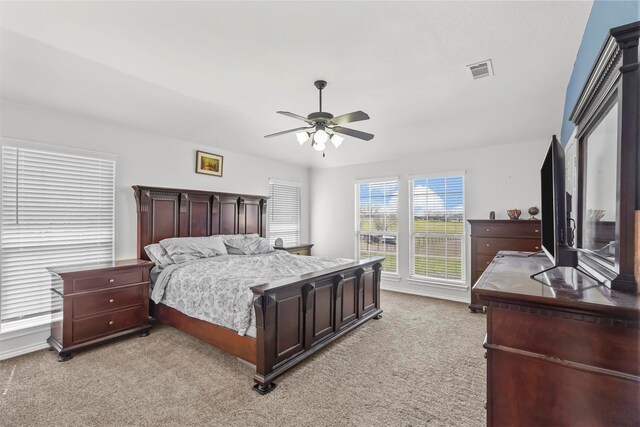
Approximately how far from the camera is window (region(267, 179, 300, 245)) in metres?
6.04

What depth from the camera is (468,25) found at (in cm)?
214

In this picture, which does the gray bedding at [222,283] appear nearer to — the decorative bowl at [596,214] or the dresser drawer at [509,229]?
the dresser drawer at [509,229]

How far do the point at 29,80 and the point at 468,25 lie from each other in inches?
151

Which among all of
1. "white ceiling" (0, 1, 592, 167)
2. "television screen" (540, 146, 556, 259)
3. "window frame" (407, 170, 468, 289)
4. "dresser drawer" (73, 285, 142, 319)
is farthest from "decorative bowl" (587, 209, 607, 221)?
"dresser drawer" (73, 285, 142, 319)

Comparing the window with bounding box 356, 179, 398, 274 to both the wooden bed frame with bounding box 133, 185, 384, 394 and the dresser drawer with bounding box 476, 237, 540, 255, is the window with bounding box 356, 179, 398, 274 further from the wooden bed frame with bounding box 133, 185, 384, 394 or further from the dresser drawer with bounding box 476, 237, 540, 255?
the wooden bed frame with bounding box 133, 185, 384, 394

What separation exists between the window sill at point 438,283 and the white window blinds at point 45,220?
4.67 meters

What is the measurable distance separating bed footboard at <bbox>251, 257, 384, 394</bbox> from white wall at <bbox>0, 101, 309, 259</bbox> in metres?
2.55

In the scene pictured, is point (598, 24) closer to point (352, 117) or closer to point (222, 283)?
point (352, 117)

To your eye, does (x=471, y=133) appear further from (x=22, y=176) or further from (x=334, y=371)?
(x=22, y=176)

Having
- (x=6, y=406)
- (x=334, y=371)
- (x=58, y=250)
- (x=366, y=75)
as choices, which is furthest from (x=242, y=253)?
(x=366, y=75)

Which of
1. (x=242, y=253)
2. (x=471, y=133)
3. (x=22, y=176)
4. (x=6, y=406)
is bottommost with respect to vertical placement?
(x=6, y=406)

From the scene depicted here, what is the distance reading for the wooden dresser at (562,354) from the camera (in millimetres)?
918

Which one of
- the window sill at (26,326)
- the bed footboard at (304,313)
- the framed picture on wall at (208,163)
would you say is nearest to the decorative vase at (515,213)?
the bed footboard at (304,313)

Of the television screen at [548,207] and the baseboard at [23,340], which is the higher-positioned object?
the television screen at [548,207]
